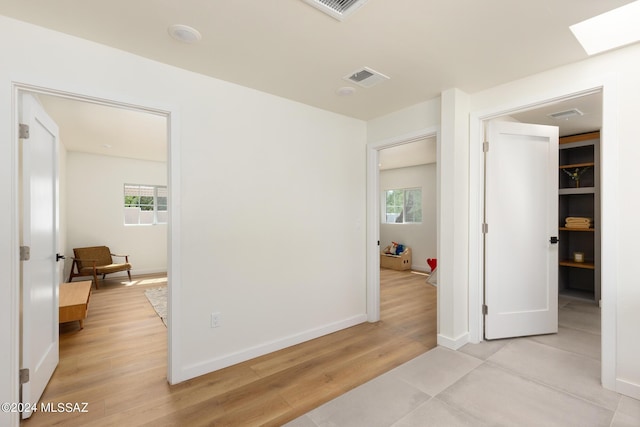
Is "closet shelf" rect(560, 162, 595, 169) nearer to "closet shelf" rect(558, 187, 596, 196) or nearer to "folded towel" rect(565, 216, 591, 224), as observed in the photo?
"closet shelf" rect(558, 187, 596, 196)

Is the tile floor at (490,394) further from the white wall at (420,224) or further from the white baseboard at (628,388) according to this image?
the white wall at (420,224)

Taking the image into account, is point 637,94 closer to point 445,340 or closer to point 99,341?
point 445,340

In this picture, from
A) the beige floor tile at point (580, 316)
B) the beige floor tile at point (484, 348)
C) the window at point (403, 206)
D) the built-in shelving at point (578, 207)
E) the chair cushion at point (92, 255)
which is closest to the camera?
the beige floor tile at point (484, 348)

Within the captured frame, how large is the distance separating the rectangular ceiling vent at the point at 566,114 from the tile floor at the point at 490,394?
2515 millimetres

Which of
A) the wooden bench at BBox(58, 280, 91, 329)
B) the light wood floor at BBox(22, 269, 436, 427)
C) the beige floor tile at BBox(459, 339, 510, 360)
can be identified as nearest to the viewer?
the light wood floor at BBox(22, 269, 436, 427)

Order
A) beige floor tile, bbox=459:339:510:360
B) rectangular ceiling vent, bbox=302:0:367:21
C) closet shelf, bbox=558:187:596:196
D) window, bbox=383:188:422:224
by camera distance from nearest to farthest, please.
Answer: rectangular ceiling vent, bbox=302:0:367:21
beige floor tile, bbox=459:339:510:360
closet shelf, bbox=558:187:596:196
window, bbox=383:188:422:224

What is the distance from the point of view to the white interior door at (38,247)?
1.87 meters

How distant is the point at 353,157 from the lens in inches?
142

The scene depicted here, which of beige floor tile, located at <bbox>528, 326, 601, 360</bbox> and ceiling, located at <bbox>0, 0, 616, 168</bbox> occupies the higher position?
ceiling, located at <bbox>0, 0, 616, 168</bbox>

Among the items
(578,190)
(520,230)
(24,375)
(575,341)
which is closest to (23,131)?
(24,375)

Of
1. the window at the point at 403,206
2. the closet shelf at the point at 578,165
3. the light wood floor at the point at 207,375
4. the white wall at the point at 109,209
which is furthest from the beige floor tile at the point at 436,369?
the white wall at the point at 109,209

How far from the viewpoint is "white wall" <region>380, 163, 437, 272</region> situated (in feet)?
22.4

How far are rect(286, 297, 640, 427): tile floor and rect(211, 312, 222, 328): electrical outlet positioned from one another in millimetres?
1052

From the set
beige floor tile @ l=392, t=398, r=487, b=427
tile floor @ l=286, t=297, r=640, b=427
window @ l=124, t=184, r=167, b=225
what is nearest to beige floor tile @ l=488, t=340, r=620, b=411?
tile floor @ l=286, t=297, r=640, b=427
